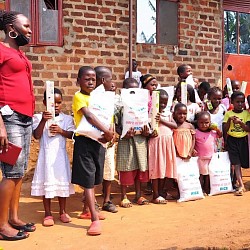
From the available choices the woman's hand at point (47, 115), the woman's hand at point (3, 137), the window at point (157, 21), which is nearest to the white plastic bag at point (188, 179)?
the woman's hand at point (47, 115)

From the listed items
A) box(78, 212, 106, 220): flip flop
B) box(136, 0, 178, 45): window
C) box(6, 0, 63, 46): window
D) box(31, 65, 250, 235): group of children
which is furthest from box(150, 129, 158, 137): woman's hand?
box(136, 0, 178, 45): window

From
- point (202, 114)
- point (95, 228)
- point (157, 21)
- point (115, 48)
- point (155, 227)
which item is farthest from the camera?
point (157, 21)

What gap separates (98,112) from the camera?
13.9 feet

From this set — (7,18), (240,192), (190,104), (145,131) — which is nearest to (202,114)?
(190,104)

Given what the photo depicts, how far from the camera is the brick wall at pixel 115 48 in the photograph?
24.4 ft

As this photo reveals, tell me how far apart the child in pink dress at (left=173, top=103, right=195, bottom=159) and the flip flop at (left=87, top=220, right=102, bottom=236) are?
169 centimetres

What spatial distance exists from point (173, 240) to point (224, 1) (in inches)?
267

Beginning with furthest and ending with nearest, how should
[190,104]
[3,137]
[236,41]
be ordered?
[236,41], [190,104], [3,137]

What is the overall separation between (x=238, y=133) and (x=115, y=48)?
3016 mm

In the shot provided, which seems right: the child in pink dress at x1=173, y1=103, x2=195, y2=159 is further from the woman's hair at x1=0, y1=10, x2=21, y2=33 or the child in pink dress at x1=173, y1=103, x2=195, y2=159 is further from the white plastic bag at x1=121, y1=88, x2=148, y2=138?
the woman's hair at x1=0, y1=10, x2=21, y2=33

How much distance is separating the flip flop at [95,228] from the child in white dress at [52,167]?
473 mm

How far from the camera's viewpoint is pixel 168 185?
6117 millimetres

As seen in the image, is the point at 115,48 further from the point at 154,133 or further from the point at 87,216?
the point at 87,216

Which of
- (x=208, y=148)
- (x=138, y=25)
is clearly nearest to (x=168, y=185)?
(x=208, y=148)
